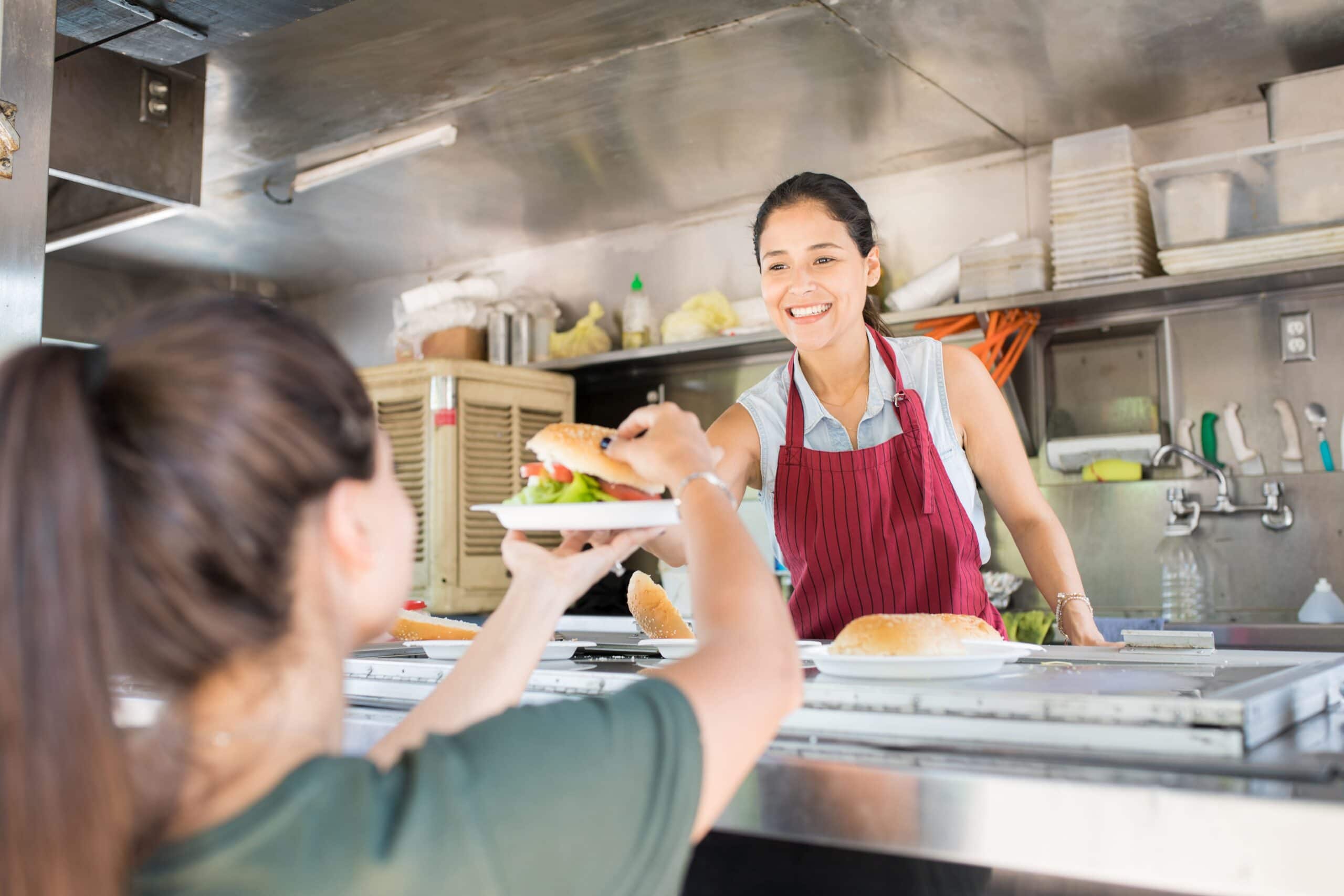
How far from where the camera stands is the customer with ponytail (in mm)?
695

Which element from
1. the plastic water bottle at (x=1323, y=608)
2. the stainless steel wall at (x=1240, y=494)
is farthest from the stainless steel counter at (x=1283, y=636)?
the stainless steel wall at (x=1240, y=494)

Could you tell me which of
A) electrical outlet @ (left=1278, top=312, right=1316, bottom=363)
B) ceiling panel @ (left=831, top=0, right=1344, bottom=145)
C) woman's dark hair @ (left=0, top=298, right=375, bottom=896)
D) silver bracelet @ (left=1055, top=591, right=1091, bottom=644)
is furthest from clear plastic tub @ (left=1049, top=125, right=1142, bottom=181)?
woman's dark hair @ (left=0, top=298, right=375, bottom=896)

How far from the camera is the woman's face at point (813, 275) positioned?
249 cm

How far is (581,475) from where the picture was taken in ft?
4.64

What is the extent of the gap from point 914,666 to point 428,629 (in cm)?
103

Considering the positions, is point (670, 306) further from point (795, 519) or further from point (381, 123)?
point (795, 519)

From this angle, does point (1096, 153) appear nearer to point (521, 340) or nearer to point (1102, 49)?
point (1102, 49)

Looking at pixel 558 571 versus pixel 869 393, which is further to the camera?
pixel 869 393

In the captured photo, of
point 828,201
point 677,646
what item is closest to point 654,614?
point 677,646

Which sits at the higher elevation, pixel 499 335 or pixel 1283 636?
pixel 499 335

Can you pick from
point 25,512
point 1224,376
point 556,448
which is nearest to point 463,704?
point 556,448

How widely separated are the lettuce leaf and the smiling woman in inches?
42.9

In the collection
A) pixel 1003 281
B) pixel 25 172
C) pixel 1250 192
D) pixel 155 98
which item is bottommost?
pixel 25 172

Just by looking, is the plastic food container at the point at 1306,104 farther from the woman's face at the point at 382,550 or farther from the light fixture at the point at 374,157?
the woman's face at the point at 382,550
